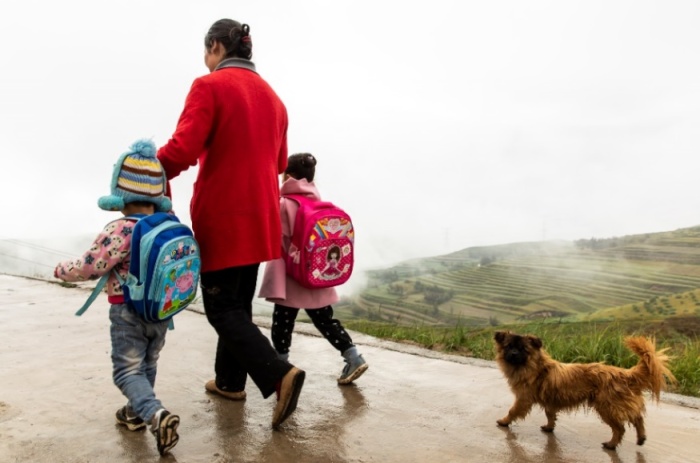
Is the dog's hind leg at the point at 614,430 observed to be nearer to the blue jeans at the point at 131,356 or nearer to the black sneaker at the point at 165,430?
the black sneaker at the point at 165,430

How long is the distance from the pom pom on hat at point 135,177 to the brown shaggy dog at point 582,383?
2312mm

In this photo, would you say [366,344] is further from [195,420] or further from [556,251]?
[556,251]

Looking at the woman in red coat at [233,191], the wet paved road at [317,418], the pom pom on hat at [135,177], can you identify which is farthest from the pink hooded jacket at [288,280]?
the pom pom on hat at [135,177]

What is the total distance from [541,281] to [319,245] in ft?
185

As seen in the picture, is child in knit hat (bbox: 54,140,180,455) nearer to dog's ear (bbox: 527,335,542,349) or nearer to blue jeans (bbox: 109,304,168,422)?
blue jeans (bbox: 109,304,168,422)

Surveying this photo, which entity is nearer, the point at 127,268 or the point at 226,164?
the point at 127,268

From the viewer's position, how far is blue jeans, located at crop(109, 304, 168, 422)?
289 cm

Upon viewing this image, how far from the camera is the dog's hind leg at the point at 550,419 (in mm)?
3385

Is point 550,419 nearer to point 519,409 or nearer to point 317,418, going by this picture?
point 519,409

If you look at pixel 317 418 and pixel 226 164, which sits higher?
pixel 226 164

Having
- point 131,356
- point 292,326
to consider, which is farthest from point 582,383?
point 131,356

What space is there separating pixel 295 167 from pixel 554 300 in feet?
167

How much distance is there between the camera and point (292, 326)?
161 inches

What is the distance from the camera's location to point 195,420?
334cm
